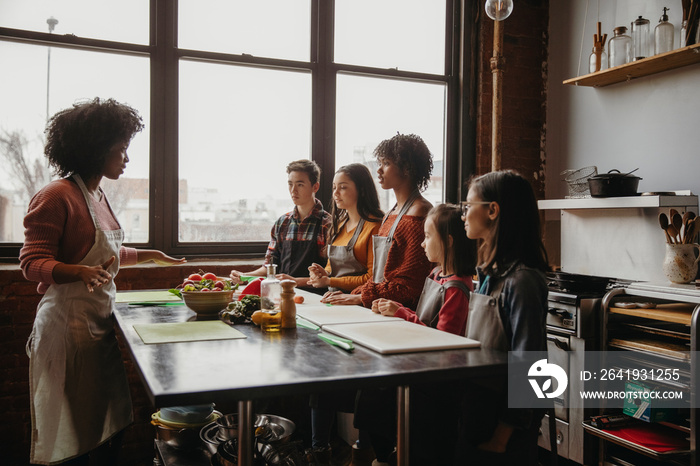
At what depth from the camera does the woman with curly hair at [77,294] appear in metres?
2.08

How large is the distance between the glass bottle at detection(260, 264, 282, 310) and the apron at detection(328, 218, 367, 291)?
82 centimetres

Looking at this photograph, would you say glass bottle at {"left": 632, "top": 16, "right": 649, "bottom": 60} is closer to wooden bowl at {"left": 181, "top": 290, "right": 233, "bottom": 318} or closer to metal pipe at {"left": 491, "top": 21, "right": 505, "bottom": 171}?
metal pipe at {"left": 491, "top": 21, "right": 505, "bottom": 171}

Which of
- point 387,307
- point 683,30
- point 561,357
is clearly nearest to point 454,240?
point 387,307

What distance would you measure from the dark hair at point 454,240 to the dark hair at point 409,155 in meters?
0.61

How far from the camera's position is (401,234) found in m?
2.48

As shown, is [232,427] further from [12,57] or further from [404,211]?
[12,57]

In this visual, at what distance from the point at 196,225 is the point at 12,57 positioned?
1411 millimetres

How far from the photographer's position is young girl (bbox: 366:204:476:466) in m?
1.93

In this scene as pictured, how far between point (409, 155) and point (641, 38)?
1.86m

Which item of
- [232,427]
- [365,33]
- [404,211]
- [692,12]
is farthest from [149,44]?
[692,12]

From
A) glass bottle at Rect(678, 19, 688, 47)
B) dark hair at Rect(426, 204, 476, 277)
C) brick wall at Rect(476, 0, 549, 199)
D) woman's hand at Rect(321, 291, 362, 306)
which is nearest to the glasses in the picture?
dark hair at Rect(426, 204, 476, 277)

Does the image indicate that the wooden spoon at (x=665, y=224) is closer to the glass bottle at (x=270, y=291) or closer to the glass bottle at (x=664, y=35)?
the glass bottle at (x=664, y=35)

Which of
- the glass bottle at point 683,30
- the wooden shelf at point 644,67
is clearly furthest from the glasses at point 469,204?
the glass bottle at point 683,30

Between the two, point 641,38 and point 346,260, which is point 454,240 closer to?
point 346,260
